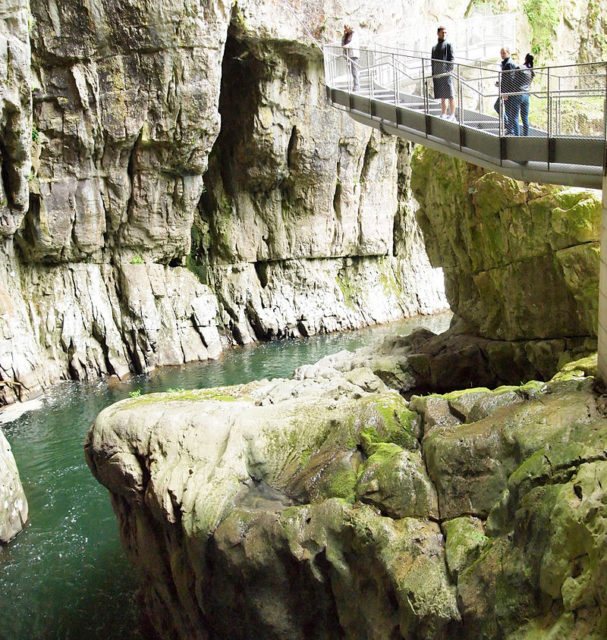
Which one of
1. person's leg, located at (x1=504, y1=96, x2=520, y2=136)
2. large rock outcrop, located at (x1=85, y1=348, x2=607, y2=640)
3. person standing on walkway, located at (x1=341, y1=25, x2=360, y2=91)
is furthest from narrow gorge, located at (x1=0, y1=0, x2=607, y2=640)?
person standing on walkway, located at (x1=341, y1=25, x2=360, y2=91)

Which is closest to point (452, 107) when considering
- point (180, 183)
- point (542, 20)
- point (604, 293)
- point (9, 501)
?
point (604, 293)

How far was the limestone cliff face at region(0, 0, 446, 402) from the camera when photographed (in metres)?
22.5

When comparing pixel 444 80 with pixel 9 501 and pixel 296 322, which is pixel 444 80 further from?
pixel 296 322

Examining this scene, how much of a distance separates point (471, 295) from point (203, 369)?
1225cm

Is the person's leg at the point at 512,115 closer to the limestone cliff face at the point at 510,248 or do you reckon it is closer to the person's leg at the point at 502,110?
the person's leg at the point at 502,110

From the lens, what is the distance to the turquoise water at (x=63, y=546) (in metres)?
11.2

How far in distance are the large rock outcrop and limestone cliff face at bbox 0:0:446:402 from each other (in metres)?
13.8

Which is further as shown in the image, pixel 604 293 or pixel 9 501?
pixel 9 501

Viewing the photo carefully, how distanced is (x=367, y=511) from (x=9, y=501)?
914 cm

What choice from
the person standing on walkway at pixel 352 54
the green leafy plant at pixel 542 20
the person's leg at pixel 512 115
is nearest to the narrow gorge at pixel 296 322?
the green leafy plant at pixel 542 20

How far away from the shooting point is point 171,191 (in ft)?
89.1

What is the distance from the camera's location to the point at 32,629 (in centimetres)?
1109

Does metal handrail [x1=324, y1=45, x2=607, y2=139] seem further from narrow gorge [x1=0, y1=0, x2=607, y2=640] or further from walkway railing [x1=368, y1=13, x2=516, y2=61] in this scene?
narrow gorge [x1=0, y1=0, x2=607, y2=640]

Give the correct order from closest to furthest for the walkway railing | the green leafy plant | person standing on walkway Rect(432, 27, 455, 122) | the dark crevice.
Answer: person standing on walkway Rect(432, 27, 455, 122)
the walkway railing
the green leafy plant
the dark crevice
